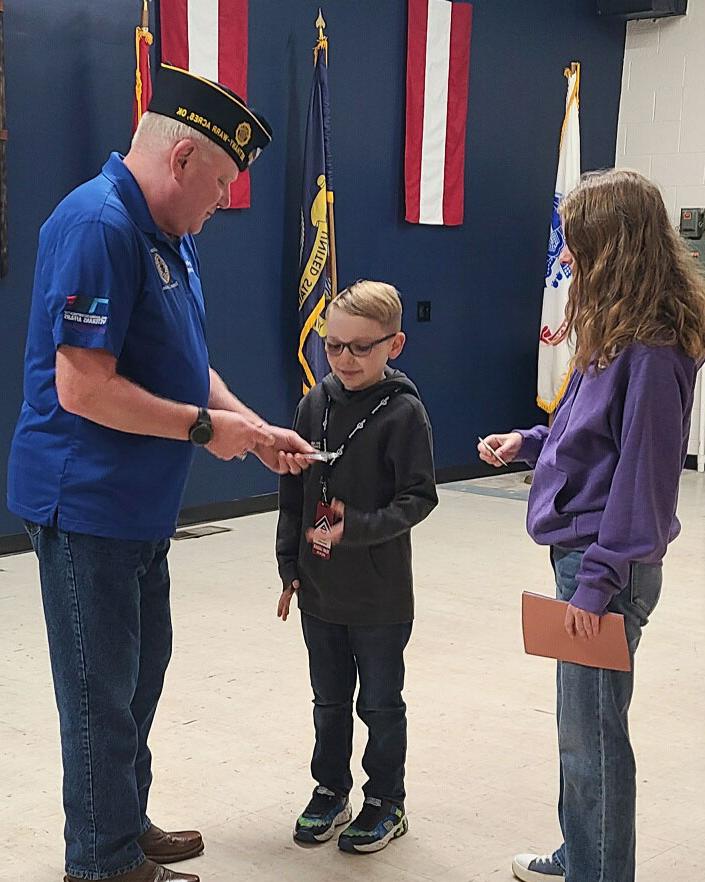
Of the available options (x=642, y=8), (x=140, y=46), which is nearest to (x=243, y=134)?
(x=140, y=46)

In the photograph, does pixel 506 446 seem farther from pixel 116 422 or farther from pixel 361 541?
pixel 116 422

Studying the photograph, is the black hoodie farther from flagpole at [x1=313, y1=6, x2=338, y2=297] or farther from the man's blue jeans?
flagpole at [x1=313, y1=6, x2=338, y2=297]

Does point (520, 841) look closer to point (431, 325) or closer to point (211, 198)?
point (211, 198)

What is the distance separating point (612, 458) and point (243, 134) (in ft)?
2.78

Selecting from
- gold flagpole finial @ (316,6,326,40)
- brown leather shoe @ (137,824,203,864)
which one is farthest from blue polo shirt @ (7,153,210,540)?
gold flagpole finial @ (316,6,326,40)

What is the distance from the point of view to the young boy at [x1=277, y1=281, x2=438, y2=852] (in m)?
2.50

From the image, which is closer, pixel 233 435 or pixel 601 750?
pixel 601 750

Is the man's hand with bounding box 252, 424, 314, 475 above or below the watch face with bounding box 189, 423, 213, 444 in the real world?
below

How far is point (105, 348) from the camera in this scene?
2.00 meters

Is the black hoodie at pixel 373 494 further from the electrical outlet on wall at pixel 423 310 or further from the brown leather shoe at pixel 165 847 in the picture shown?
the electrical outlet on wall at pixel 423 310

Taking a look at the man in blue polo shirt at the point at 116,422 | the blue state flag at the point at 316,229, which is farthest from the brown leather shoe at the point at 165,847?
the blue state flag at the point at 316,229

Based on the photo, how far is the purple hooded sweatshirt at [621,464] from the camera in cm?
193

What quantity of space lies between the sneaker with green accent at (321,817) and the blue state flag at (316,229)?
3.64 metres

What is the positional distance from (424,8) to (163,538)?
535 centimetres
